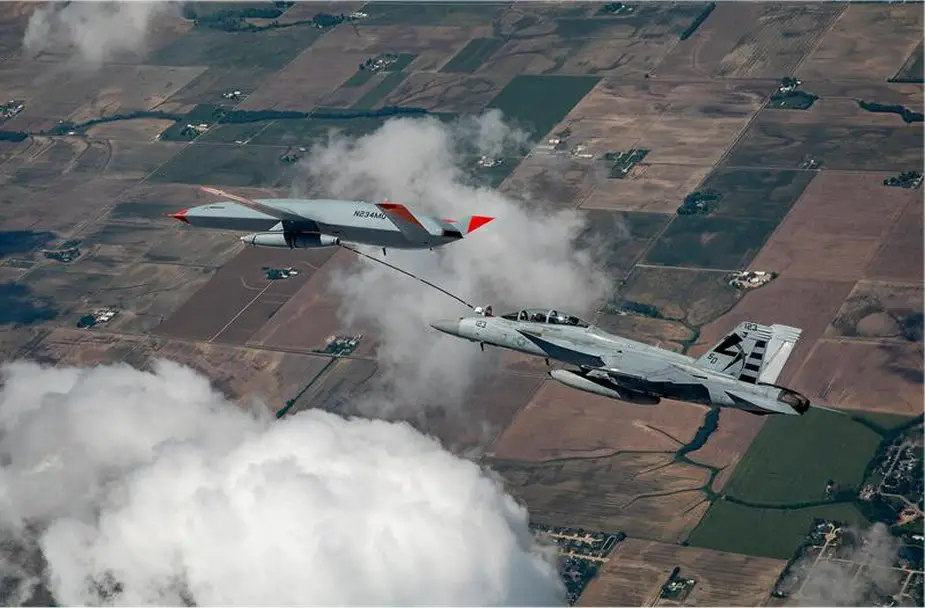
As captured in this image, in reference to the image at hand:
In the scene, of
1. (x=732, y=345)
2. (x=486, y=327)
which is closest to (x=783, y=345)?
(x=732, y=345)

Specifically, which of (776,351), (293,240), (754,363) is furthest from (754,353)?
(293,240)

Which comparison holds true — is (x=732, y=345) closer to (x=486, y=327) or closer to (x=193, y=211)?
(x=486, y=327)

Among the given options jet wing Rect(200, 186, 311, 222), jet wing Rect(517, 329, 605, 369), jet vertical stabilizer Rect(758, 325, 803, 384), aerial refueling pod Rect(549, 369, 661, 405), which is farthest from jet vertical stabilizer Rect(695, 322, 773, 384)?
jet wing Rect(200, 186, 311, 222)

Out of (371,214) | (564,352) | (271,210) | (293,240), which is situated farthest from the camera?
(271,210)

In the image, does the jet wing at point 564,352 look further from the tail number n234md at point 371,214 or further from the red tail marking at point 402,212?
the tail number n234md at point 371,214

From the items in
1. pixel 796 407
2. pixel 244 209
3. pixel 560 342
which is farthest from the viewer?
pixel 244 209

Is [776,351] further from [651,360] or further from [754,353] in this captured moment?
[651,360]

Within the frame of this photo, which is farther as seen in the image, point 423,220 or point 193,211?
point 193,211
